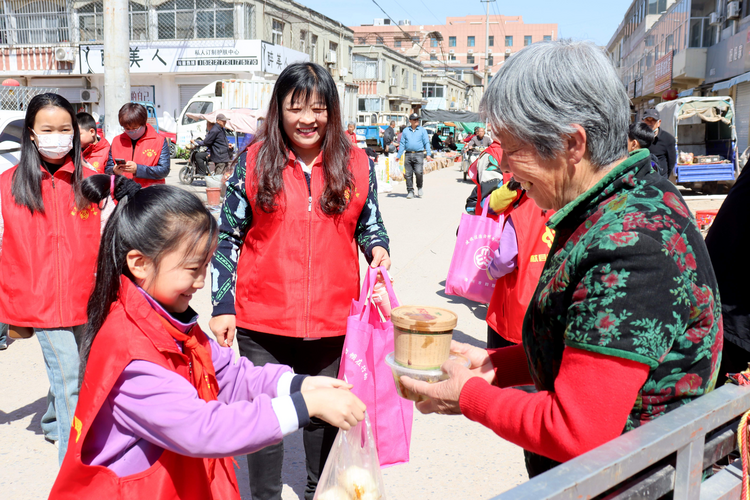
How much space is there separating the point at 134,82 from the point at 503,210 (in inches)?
1217

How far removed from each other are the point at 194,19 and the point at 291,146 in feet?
97.7

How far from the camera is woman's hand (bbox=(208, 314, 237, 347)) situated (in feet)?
8.98

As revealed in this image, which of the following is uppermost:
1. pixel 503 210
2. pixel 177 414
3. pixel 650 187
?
pixel 650 187

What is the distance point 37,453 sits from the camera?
3756mm

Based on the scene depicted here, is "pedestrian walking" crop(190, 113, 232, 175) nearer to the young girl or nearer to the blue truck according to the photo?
the blue truck

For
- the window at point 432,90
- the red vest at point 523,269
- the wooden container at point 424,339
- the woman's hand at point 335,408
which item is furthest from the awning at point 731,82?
the window at point 432,90

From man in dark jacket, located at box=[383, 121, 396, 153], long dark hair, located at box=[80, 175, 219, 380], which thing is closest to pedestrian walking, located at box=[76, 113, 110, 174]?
long dark hair, located at box=[80, 175, 219, 380]

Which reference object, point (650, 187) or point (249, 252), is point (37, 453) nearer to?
point (249, 252)

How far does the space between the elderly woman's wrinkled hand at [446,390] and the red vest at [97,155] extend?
462cm

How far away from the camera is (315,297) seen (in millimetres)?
2812

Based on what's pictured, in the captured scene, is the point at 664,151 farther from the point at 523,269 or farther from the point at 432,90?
the point at 432,90

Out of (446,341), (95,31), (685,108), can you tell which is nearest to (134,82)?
(95,31)

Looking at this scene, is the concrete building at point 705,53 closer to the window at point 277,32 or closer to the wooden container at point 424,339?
the wooden container at point 424,339

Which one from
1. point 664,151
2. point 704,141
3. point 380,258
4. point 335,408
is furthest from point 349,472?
point 704,141
